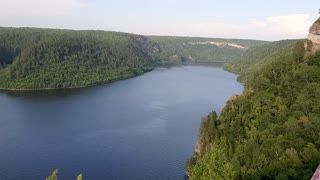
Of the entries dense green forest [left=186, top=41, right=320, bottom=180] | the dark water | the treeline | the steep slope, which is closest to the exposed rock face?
the steep slope

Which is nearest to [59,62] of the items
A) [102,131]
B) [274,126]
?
[102,131]

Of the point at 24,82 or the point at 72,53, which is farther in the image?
the point at 72,53

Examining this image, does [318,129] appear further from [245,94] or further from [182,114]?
[182,114]

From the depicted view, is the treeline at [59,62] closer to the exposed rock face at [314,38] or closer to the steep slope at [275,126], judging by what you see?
the steep slope at [275,126]

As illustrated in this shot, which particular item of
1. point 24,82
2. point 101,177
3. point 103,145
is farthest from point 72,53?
point 101,177

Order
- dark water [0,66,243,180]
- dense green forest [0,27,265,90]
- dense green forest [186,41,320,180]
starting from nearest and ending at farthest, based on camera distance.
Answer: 1. dense green forest [186,41,320,180]
2. dark water [0,66,243,180]
3. dense green forest [0,27,265,90]

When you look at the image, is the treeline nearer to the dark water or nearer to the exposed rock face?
the dark water

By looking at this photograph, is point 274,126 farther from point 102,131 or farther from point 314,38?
point 102,131
